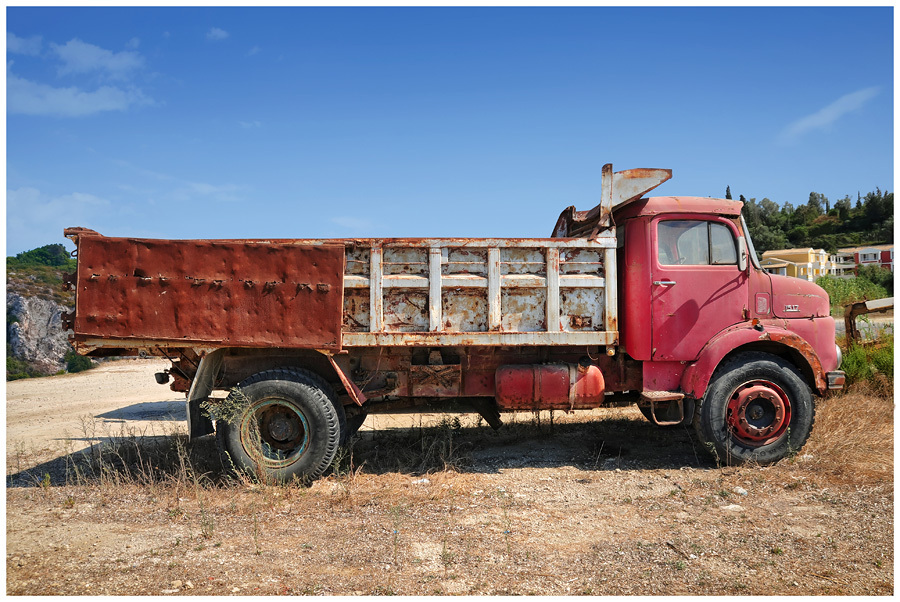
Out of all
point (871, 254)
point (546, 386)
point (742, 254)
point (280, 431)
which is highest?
point (871, 254)

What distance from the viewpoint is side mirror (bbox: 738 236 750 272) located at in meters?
5.93

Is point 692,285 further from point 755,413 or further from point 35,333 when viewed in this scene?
point 35,333

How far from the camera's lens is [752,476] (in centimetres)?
548

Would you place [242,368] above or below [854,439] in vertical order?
above

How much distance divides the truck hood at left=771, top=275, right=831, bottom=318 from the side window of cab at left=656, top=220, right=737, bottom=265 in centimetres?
58

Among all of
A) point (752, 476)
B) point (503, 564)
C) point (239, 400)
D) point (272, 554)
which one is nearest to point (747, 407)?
point (752, 476)

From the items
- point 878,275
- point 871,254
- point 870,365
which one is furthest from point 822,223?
point 870,365

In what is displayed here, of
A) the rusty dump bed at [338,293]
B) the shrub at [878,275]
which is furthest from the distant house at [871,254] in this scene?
the rusty dump bed at [338,293]

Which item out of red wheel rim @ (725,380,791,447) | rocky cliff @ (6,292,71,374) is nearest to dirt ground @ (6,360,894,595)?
red wheel rim @ (725,380,791,447)

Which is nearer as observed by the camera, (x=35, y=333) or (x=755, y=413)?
(x=755, y=413)

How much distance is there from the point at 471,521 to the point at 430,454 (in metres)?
1.74

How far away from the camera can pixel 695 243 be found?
236 inches

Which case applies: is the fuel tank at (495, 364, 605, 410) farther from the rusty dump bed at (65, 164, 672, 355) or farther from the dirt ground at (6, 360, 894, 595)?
the dirt ground at (6, 360, 894, 595)

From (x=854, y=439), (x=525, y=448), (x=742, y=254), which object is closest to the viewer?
(x=742, y=254)
